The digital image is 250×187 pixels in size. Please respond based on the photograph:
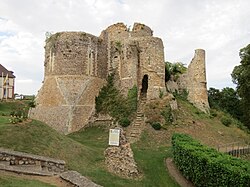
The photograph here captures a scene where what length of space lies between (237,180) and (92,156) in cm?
Result: 815

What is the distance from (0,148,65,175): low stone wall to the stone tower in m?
12.7

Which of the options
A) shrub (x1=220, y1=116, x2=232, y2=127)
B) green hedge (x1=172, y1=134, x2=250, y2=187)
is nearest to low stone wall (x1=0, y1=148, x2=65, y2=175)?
green hedge (x1=172, y1=134, x2=250, y2=187)

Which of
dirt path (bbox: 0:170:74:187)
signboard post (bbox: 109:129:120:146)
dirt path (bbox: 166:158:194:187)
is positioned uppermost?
signboard post (bbox: 109:129:120:146)

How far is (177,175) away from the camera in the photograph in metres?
16.6

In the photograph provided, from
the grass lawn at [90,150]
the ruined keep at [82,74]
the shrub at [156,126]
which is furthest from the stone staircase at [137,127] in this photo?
the ruined keep at [82,74]

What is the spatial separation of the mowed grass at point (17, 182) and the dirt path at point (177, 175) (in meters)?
7.84

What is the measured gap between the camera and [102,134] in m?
24.6

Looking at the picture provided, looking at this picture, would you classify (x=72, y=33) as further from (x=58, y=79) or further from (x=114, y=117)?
(x=114, y=117)

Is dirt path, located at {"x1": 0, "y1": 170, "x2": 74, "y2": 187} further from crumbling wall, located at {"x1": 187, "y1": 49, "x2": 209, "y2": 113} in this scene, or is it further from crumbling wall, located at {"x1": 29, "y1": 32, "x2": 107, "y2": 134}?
crumbling wall, located at {"x1": 187, "y1": 49, "x2": 209, "y2": 113}

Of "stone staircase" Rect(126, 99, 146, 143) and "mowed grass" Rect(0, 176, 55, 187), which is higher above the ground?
"stone staircase" Rect(126, 99, 146, 143)

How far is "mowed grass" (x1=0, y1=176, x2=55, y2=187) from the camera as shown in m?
9.53

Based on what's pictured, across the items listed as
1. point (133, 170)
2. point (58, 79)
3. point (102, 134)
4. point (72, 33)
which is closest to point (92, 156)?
point (133, 170)

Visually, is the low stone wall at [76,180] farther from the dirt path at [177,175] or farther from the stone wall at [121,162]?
the dirt path at [177,175]

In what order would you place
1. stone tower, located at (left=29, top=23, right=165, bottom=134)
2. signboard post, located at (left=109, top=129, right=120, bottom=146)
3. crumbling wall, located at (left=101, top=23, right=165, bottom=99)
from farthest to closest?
crumbling wall, located at (left=101, top=23, right=165, bottom=99) → stone tower, located at (left=29, top=23, right=165, bottom=134) → signboard post, located at (left=109, top=129, right=120, bottom=146)
